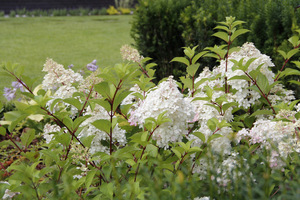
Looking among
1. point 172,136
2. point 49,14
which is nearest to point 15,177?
point 172,136

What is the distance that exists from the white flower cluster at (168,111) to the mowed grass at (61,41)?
567cm

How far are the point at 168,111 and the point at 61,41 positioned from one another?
10663mm

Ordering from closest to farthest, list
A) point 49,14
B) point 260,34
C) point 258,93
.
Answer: point 258,93 → point 260,34 → point 49,14

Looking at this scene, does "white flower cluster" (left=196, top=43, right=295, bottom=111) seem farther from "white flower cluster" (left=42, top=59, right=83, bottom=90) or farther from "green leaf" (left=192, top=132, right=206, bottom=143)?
"white flower cluster" (left=42, top=59, right=83, bottom=90)

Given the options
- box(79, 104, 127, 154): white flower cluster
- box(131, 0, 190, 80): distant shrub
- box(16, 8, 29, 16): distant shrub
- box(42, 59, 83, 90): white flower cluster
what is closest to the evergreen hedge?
box(131, 0, 190, 80): distant shrub

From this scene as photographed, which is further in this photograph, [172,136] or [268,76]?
[268,76]

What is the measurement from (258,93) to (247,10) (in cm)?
210

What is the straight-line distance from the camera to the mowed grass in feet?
31.4

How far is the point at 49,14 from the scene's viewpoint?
19578 mm

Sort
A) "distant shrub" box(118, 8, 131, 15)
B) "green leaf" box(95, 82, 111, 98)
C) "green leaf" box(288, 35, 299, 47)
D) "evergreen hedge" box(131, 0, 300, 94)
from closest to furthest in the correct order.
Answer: "green leaf" box(95, 82, 111, 98) < "green leaf" box(288, 35, 299, 47) < "evergreen hedge" box(131, 0, 300, 94) < "distant shrub" box(118, 8, 131, 15)

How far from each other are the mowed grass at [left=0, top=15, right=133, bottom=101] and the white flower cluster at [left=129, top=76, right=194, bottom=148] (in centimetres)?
567

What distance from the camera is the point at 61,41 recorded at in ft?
39.8

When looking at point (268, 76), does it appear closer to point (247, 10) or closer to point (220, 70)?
point (220, 70)

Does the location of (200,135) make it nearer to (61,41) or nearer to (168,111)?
(168,111)
